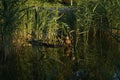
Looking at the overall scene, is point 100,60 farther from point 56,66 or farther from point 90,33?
point 90,33

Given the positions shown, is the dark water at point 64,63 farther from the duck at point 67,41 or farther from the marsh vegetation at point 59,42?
the duck at point 67,41

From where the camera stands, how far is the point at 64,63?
10773 mm

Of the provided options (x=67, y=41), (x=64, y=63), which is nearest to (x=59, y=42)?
(x=67, y=41)

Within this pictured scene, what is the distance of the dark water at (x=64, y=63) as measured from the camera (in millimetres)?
9398

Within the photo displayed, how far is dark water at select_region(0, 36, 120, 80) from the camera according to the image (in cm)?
940

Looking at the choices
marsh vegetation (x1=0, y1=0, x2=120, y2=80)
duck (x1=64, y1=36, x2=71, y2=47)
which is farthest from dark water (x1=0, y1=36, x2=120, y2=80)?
duck (x1=64, y1=36, x2=71, y2=47)

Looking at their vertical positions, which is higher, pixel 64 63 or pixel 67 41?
pixel 67 41

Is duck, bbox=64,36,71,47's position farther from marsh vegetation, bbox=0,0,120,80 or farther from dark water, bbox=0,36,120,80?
dark water, bbox=0,36,120,80

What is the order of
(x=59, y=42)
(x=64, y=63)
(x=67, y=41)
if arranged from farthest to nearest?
(x=59, y=42) → (x=67, y=41) → (x=64, y=63)

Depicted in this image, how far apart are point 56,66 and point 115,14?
387cm

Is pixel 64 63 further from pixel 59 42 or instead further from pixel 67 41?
pixel 59 42

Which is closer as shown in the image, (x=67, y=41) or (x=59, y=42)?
(x=67, y=41)

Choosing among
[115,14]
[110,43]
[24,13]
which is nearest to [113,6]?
[115,14]

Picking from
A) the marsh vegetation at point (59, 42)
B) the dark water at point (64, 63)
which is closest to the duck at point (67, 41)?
the marsh vegetation at point (59, 42)
